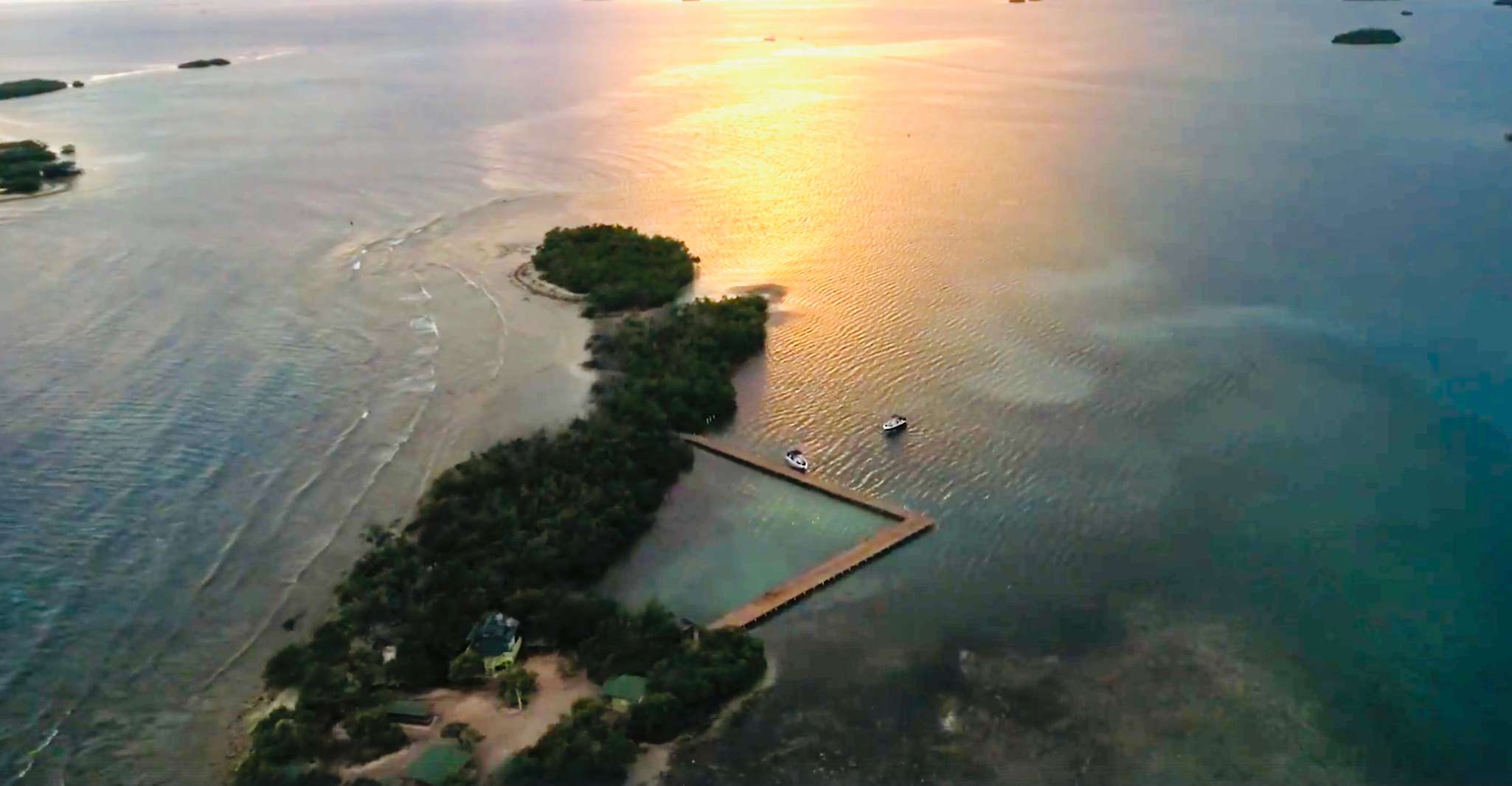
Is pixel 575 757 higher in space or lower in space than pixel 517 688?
lower

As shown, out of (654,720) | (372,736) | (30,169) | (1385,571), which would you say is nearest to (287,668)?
(372,736)

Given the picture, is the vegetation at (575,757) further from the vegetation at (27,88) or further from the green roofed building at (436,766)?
the vegetation at (27,88)

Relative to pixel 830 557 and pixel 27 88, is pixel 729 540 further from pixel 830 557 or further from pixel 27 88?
pixel 27 88

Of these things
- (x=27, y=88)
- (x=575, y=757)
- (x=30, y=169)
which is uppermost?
(x=27, y=88)

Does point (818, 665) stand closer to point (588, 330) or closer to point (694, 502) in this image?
point (694, 502)

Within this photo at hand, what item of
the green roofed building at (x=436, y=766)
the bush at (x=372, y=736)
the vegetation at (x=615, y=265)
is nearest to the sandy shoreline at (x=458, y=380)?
the vegetation at (x=615, y=265)

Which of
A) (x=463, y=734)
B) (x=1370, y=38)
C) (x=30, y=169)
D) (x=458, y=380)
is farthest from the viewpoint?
(x=1370, y=38)
